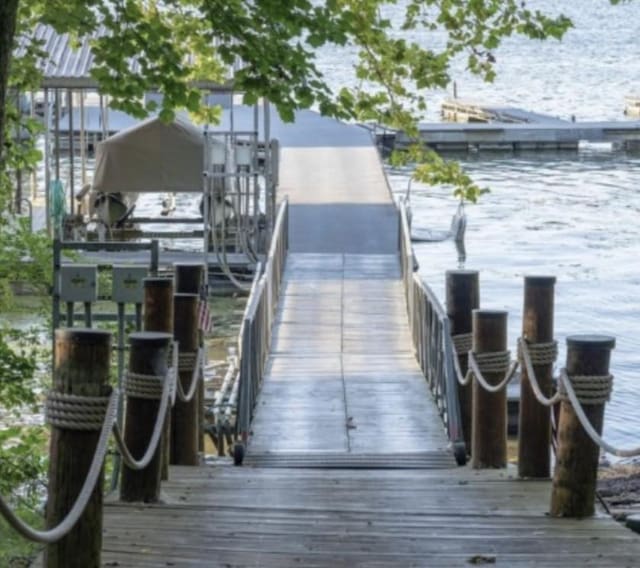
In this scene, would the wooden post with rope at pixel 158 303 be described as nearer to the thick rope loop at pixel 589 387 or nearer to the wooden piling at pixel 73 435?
the thick rope loop at pixel 589 387

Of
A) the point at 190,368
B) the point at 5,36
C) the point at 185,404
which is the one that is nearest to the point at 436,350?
the point at 185,404

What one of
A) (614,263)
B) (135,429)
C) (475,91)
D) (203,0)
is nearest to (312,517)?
(135,429)

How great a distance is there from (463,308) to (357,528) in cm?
568

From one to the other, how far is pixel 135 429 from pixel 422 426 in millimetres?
5963

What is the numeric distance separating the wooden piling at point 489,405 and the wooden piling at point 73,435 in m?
4.96

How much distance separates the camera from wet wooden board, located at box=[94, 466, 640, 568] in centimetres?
774

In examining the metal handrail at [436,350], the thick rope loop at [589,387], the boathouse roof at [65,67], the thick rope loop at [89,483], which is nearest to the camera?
the thick rope loop at [89,483]

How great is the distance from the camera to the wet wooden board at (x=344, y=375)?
46.8ft

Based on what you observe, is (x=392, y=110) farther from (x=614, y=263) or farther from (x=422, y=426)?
(x=614, y=263)

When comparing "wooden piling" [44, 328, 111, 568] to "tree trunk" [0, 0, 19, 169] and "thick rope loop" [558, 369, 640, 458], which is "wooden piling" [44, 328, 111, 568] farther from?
"thick rope loop" [558, 369, 640, 458]

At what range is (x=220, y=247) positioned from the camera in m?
31.3

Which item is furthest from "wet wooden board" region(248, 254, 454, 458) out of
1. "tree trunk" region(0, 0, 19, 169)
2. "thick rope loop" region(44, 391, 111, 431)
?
"thick rope loop" region(44, 391, 111, 431)

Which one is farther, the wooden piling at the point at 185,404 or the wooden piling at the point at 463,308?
the wooden piling at the point at 463,308

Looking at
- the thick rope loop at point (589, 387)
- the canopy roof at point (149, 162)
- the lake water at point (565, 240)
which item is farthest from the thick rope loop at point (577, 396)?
the canopy roof at point (149, 162)
